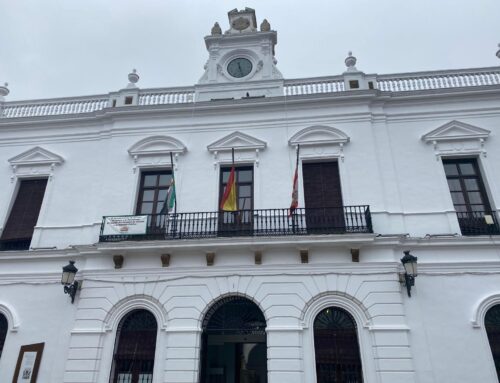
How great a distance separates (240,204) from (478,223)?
5.50m

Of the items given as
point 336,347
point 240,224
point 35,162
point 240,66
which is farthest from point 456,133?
point 35,162

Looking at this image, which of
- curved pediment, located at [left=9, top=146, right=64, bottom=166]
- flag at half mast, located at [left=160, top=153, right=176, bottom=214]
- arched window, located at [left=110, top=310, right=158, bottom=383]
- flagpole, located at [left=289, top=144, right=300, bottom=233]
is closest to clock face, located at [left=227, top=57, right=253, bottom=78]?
flagpole, located at [left=289, top=144, right=300, bottom=233]

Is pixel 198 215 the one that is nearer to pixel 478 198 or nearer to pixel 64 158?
pixel 64 158

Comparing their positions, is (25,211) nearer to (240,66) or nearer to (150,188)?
(150,188)

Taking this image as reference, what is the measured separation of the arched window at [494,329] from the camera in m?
7.41

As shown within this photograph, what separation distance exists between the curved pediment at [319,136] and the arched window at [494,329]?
4.90 meters

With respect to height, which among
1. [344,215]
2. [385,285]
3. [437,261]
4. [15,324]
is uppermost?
[344,215]

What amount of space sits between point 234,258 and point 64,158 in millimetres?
5784

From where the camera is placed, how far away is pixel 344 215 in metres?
8.77

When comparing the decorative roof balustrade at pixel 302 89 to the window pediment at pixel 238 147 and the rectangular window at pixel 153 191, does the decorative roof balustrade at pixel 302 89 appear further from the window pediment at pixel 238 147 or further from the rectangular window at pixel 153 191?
the rectangular window at pixel 153 191

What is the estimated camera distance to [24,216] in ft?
33.2

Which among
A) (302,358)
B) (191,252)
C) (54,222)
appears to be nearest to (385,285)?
(302,358)

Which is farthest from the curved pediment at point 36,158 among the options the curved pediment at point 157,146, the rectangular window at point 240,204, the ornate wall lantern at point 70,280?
the rectangular window at point 240,204

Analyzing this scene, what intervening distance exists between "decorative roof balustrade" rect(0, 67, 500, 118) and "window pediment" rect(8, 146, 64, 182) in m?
1.36
